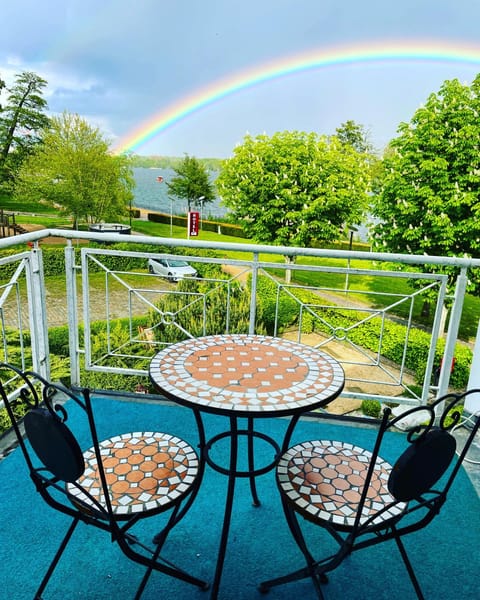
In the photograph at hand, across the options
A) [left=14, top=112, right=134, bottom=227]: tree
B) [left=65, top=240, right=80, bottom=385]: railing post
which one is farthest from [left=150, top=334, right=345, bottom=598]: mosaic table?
Answer: [left=14, top=112, right=134, bottom=227]: tree

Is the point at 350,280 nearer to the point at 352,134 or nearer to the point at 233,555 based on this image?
the point at 352,134

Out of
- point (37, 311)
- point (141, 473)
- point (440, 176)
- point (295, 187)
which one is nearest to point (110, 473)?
point (141, 473)

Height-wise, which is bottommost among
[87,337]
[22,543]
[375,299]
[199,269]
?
[375,299]

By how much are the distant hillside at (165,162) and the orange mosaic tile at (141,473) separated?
65.0 feet

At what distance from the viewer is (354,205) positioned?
17.1 meters

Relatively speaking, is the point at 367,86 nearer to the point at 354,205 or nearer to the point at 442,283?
the point at 354,205

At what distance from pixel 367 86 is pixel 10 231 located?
3216 centimetres

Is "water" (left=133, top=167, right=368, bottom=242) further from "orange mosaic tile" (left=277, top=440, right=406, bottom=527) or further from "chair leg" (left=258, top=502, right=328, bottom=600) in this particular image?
"chair leg" (left=258, top=502, right=328, bottom=600)

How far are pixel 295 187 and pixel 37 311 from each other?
15299mm

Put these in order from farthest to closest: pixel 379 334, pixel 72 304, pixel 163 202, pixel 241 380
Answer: pixel 163 202, pixel 379 334, pixel 72 304, pixel 241 380

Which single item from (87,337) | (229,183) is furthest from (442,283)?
(229,183)

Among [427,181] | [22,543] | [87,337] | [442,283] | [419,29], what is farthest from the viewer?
[419,29]

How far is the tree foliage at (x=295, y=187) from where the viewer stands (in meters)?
16.8

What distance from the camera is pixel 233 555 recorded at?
1.68 meters
